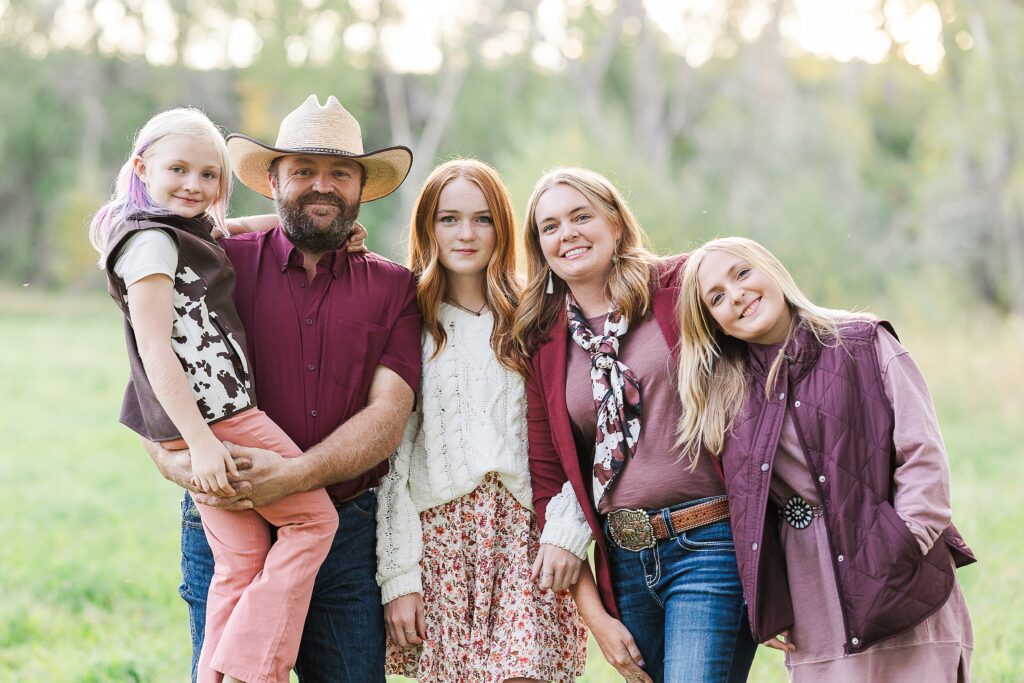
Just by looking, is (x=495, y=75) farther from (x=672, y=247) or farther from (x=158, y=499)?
(x=158, y=499)

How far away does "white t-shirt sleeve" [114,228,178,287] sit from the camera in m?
3.17

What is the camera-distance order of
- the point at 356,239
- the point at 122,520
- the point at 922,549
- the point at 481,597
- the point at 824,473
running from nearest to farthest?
the point at 922,549 → the point at 824,473 → the point at 481,597 → the point at 356,239 → the point at 122,520

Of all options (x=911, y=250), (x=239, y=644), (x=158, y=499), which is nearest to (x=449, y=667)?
(x=239, y=644)

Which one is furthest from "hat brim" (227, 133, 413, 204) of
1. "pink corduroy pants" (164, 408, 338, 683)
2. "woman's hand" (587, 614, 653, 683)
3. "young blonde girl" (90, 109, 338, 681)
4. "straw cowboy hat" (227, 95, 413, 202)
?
"woman's hand" (587, 614, 653, 683)

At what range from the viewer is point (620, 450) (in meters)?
3.49

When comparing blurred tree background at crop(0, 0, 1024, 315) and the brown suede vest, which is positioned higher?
blurred tree background at crop(0, 0, 1024, 315)

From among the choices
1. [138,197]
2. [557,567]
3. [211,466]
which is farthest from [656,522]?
[138,197]

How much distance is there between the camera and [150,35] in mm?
36750

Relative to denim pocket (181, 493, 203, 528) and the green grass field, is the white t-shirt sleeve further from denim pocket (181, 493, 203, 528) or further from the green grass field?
the green grass field

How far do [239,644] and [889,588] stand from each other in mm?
1978

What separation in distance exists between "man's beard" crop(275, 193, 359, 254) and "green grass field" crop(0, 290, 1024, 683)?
9.08ft

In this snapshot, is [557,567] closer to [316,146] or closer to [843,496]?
[843,496]

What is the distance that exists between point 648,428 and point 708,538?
0.42 m

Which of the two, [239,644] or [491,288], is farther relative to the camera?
[491,288]
